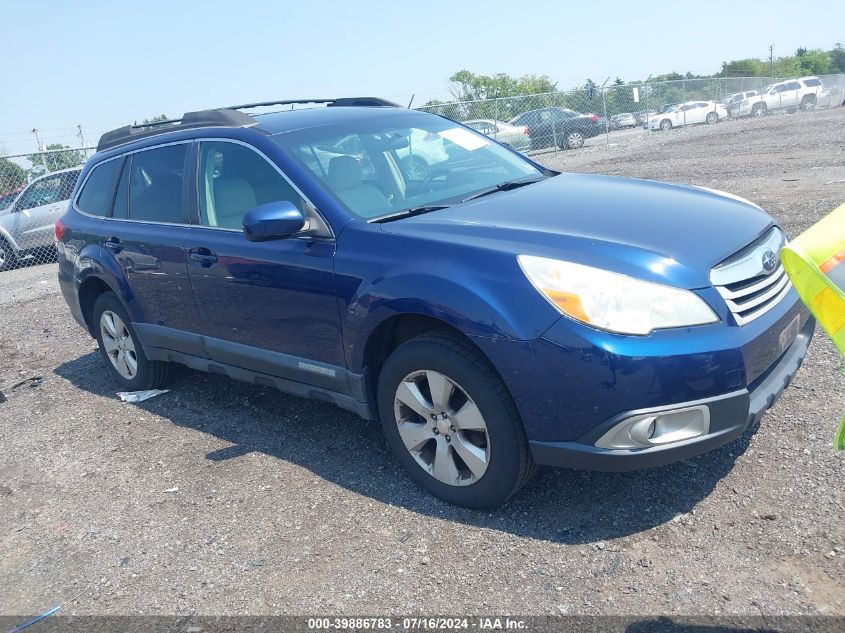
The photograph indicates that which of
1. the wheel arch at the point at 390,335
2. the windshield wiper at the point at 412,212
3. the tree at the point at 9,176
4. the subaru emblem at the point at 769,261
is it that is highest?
the tree at the point at 9,176

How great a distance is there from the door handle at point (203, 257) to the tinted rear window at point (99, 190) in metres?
1.42

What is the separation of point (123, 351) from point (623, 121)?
22.9 metres

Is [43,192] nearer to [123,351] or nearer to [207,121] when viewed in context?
[123,351]

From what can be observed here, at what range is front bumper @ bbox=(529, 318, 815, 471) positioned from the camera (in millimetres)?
2996

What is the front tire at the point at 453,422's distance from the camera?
10.6ft

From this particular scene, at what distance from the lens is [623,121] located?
25812 millimetres

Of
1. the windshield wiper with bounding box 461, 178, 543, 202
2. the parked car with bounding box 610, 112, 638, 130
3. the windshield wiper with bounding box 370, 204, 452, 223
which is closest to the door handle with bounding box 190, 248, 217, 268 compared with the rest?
the windshield wiper with bounding box 370, 204, 452, 223

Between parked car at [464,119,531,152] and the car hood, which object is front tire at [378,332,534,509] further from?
parked car at [464,119,531,152]

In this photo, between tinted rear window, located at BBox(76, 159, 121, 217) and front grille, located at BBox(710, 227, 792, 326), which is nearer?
front grille, located at BBox(710, 227, 792, 326)

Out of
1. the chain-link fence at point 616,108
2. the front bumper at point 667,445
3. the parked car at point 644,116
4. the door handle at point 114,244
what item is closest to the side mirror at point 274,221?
the front bumper at point 667,445

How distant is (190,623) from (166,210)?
9.00 ft

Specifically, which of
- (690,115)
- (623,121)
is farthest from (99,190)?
(690,115)

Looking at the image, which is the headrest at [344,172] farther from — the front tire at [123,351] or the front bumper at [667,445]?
the front tire at [123,351]

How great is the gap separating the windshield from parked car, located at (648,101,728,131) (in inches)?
950
